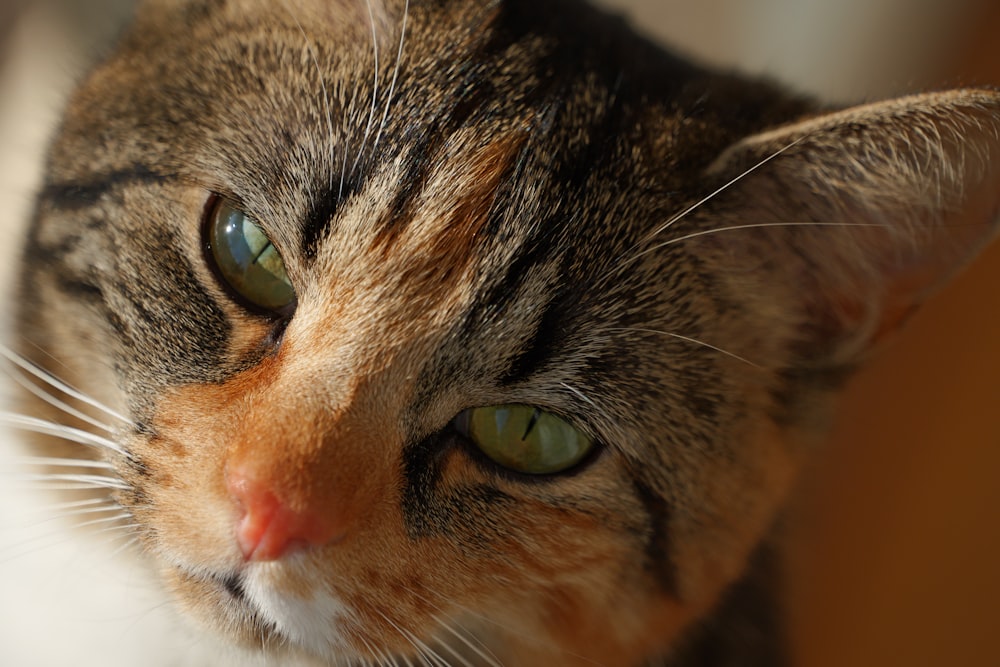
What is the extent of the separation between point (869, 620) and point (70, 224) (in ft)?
5.32

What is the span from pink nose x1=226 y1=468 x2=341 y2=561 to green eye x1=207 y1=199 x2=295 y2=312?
23 cm

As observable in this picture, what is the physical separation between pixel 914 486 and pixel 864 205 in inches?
41.5

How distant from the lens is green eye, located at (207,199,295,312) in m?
0.94

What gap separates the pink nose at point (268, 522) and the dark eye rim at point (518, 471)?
7.8 inches

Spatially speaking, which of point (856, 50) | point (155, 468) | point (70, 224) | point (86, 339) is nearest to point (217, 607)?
point (155, 468)

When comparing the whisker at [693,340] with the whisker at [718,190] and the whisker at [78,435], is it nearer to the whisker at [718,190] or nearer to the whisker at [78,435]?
the whisker at [718,190]

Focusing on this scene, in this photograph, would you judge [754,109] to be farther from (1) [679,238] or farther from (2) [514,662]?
(2) [514,662]

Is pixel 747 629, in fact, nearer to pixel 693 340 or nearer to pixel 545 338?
pixel 693 340

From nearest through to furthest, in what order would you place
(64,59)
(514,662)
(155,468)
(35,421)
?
(155,468) < (35,421) < (514,662) < (64,59)

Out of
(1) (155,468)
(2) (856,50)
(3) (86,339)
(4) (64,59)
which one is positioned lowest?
(1) (155,468)

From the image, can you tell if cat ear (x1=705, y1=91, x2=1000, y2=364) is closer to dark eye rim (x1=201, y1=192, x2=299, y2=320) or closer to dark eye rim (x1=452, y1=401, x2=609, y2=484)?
dark eye rim (x1=452, y1=401, x2=609, y2=484)

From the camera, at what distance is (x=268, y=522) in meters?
0.78

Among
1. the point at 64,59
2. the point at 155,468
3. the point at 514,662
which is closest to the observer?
the point at 155,468

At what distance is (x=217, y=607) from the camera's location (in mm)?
911
